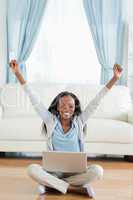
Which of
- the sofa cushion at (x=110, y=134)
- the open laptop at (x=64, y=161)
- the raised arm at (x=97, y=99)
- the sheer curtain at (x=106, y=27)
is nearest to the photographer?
the open laptop at (x=64, y=161)

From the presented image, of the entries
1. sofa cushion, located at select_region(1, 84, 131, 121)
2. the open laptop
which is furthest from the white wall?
the open laptop

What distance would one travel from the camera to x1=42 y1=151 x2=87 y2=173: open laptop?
9.97ft

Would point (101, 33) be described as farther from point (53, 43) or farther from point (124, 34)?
point (53, 43)

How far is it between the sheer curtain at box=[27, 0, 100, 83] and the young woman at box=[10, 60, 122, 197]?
2725mm

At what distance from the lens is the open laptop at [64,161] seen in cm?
304

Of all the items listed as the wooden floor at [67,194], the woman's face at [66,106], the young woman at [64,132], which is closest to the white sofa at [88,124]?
the wooden floor at [67,194]

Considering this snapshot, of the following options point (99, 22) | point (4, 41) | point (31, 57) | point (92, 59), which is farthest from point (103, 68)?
point (4, 41)

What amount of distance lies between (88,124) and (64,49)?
1.67 m

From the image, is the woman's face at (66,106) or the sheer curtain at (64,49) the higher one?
the sheer curtain at (64,49)

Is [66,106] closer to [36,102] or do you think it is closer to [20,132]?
[36,102]

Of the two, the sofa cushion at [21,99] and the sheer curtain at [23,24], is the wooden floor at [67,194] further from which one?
the sheer curtain at [23,24]

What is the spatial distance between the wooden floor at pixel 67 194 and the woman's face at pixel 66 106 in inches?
23.1

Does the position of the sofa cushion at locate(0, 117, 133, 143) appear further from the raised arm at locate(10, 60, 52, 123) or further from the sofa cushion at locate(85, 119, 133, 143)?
the raised arm at locate(10, 60, 52, 123)

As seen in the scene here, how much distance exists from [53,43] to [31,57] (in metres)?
0.37
